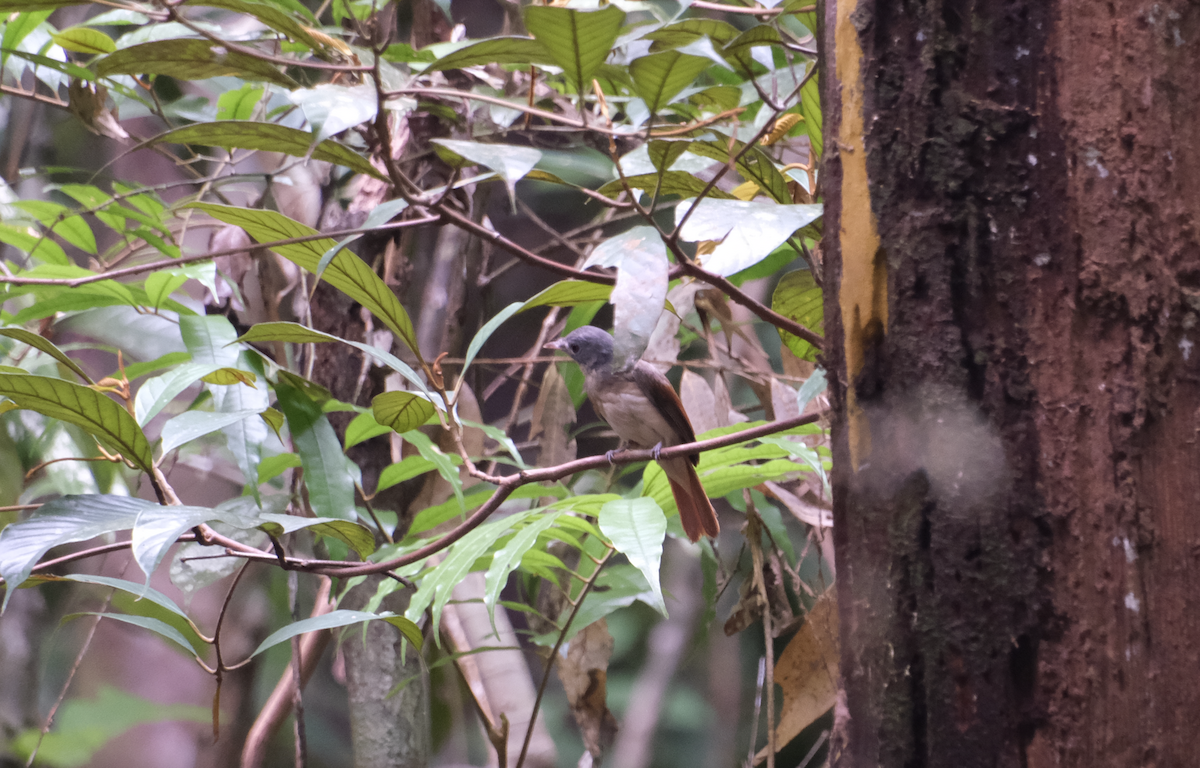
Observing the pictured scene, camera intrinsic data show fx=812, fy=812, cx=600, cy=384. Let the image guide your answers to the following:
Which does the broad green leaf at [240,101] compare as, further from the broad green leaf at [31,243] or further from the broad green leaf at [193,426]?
the broad green leaf at [193,426]

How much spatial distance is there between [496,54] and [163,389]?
0.70m

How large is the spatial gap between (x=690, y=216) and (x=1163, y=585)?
59 centimetres

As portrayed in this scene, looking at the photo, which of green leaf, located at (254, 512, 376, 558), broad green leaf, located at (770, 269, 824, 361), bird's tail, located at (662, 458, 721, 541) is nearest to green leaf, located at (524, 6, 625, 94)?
broad green leaf, located at (770, 269, 824, 361)

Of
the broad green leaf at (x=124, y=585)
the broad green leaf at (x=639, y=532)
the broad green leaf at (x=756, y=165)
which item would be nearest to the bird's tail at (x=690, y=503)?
the broad green leaf at (x=639, y=532)

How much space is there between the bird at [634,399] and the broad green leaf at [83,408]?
1067mm

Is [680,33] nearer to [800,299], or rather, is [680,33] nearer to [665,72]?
[665,72]

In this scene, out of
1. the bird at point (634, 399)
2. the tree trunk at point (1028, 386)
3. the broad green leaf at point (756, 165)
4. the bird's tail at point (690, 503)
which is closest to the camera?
the tree trunk at point (1028, 386)

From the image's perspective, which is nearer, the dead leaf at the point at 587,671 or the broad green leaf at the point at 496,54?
the broad green leaf at the point at 496,54

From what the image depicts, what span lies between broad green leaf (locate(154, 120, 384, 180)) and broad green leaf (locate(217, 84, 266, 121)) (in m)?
0.79

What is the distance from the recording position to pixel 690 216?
3.11 ft

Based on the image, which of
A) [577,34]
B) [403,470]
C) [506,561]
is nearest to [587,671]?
[403,470]

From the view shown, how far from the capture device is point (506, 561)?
3.97 feet

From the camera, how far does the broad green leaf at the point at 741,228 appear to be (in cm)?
89

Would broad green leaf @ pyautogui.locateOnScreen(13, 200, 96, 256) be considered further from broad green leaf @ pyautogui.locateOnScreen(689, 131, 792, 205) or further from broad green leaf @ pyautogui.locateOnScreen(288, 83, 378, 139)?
broad green leaf @ pyautogui.locateOnScreen(689, 131, 792, 205)
